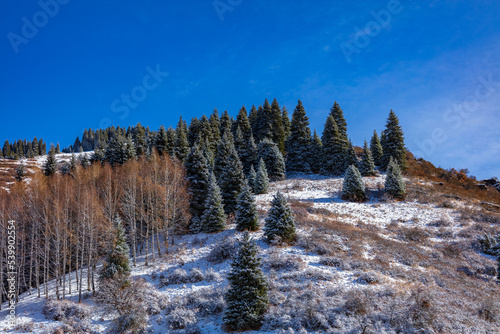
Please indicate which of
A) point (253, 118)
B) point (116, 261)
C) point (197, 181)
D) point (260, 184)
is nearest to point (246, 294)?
point (116, 261)

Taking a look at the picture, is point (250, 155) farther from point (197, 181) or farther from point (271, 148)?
point (197, 181)

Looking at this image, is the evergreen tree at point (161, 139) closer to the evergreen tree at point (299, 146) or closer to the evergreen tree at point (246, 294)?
the evergreen tree at point (299, 146)

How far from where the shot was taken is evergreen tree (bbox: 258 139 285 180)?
160ft

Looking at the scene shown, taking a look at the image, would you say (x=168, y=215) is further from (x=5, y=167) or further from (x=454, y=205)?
(x=5, y=167)

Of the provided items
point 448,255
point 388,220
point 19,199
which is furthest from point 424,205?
point 19,199

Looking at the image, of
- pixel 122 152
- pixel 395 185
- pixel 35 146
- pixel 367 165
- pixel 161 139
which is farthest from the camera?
pixel 35 146

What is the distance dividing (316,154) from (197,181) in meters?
31.1

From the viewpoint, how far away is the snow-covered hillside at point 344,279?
42.5ft

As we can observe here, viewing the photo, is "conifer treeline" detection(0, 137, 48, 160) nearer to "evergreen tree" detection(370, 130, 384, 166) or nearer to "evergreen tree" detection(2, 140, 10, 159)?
"evergreen tree" detection(2, 140, 10, 159)

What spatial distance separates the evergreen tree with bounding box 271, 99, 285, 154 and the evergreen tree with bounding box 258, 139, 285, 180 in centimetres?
856

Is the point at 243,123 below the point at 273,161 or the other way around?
the other way around

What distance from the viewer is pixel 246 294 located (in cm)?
1411

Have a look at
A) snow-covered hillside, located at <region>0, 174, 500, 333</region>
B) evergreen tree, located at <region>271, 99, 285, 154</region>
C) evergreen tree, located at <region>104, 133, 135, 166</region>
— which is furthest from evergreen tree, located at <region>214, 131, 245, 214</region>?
evergreen tree, located at <region>271, 99, 285, 154</region>

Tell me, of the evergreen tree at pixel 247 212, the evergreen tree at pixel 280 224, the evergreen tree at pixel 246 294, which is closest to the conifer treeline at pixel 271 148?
the evergreen tree at pixel 247 212
